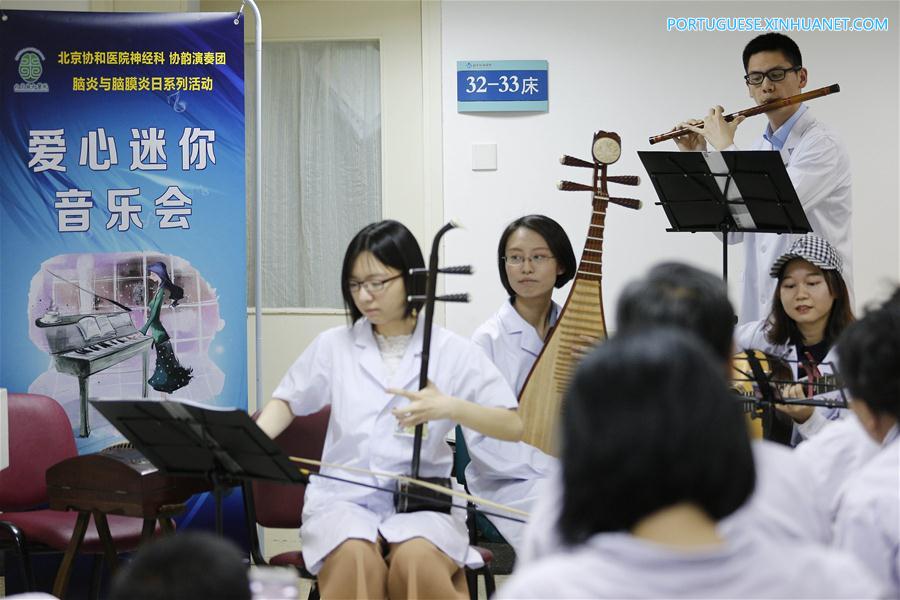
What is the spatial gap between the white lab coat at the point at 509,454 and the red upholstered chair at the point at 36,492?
Answer: 0.98 m

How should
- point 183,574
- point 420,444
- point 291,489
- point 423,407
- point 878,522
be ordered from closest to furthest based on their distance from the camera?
point 183,574 < point 878,522 < point 423,407 < point 420,444 < point 291,489

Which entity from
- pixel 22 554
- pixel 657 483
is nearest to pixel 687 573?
pixel 657 483

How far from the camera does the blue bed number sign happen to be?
4.76 metres

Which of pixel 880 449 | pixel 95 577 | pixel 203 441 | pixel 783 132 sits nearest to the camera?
pixel 880 449

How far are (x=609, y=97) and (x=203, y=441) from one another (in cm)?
296

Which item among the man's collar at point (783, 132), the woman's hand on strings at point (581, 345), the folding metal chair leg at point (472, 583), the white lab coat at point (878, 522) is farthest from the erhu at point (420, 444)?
the man's collar at point (783, 132)

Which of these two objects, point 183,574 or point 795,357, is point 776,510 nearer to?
point 183,574

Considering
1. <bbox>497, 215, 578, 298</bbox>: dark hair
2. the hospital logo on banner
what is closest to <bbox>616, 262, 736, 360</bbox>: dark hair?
<bbox>497, 215, 578, 298</bbox>: dark hair

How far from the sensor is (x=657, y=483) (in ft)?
3.25

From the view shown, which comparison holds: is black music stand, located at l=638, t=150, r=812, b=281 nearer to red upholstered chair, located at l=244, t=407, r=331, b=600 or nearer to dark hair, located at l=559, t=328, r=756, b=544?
red upholstered chair, located at l=244, t=407, r=331, b=600

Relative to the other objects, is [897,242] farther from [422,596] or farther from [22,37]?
[22,37]

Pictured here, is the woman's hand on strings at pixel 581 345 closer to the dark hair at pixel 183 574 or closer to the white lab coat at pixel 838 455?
the white lab coat at pixel 838 455

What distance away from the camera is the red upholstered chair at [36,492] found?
3.03m

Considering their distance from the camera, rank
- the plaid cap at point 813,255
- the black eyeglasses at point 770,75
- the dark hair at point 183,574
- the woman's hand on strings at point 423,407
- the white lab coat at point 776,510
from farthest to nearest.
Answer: the black eyeglasses at point 770,75 < the plaid cap at point 813,255 < the woman's hand on strings at point 423,407 < the white lab coat at point 776,510 < the dark hair at point 183,574
